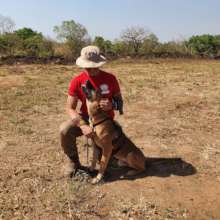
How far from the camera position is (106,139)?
4.30 meters

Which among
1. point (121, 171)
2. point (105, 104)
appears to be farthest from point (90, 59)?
point (121, 171)

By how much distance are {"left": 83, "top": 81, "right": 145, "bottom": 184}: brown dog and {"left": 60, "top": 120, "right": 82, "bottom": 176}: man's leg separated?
0.70ft

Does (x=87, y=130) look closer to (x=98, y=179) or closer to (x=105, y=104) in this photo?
(x=105, y=104)

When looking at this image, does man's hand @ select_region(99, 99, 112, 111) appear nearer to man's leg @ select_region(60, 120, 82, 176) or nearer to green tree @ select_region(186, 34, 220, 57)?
man's leg @ select_region(60, 120, 82, 176)

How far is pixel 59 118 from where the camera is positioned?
7340mm

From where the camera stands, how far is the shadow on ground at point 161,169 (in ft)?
15.3

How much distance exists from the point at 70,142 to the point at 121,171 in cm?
70

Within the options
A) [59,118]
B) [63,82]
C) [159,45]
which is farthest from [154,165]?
[159,45]

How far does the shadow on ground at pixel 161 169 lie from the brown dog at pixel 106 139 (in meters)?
0.13

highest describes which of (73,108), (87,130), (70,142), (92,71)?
(92,71)

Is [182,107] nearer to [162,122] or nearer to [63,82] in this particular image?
[162,122]

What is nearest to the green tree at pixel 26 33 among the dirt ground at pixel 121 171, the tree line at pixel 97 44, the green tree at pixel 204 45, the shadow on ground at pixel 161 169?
the tree line at pixel 97 44

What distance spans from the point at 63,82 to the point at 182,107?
409 centimetres

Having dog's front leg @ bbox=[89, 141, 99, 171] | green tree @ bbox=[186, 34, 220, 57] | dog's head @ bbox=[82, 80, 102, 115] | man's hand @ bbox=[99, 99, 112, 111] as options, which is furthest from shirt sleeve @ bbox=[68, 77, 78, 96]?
green tree @ bbox=[186, 34, 220, 57]
